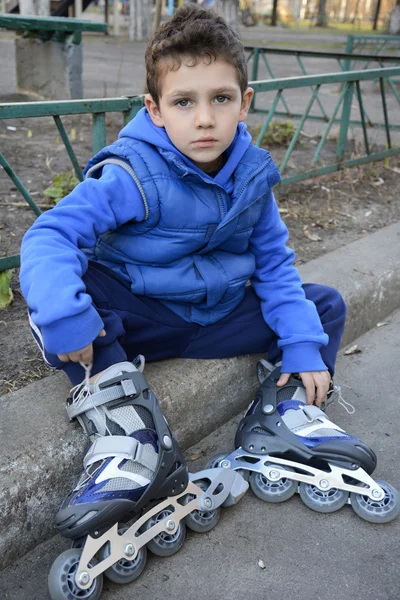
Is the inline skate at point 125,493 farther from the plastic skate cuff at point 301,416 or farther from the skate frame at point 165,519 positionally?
the plastic skate cuff at point 301,416

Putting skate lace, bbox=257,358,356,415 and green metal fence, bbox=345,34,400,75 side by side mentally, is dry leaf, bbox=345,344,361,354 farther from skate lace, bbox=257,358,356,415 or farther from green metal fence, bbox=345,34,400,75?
green metal fence, bbox=345,34,400,75

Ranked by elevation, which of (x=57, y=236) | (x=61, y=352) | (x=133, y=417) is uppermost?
(x=57, y=236)

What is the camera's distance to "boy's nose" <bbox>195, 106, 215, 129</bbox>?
1.89m

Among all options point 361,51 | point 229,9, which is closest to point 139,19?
point 361,51

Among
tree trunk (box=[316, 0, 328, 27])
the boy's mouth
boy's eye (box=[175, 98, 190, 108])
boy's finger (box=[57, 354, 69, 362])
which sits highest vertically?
boy's eye (box=[175, 98, 190, 108])

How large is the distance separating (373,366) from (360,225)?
51.4 inches

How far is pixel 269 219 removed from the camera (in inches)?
87.6

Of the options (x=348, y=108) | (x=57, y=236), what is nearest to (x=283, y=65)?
(x=348, y=108)

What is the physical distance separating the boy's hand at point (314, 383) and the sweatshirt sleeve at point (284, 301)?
0.02m

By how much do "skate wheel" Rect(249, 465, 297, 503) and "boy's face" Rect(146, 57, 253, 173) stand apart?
0.95 metres

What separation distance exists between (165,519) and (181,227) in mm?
818

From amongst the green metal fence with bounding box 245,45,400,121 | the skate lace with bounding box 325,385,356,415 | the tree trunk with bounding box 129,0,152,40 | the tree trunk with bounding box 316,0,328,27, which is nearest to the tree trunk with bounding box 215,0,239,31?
the green metal fence with bounding box 245,45,400,121

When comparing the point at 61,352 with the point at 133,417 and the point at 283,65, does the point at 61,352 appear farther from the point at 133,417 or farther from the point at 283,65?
the point at 283,65

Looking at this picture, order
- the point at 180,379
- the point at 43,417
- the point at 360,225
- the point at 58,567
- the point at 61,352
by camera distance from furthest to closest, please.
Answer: the point at 360,225
the point at 180,379
the point at 43,417
the point at 61,352
the point at 58,567
